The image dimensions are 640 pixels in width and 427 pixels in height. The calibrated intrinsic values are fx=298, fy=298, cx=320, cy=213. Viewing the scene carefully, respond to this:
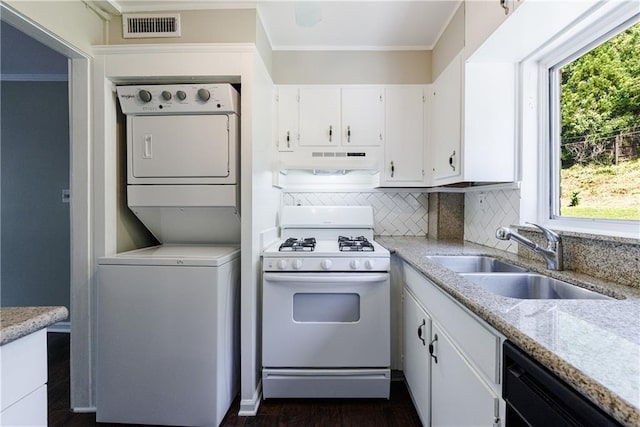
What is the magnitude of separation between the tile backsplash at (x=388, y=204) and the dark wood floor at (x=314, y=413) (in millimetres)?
1204

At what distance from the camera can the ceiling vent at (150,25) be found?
1739mm

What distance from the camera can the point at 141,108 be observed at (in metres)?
1.74

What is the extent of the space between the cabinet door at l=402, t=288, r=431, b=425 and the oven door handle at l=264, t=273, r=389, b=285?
9.7 inches

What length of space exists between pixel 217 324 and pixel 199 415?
49 cm

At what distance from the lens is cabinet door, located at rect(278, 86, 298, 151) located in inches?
91.0

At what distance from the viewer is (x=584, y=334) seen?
26.2 inches

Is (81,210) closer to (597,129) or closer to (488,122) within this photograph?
(488,122)

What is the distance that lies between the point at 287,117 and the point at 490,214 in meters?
1.62

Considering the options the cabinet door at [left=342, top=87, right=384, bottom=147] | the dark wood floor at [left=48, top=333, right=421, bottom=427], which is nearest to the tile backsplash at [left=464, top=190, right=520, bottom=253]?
the cabinet door at [left=342, top=87, right=384, bottom=147]

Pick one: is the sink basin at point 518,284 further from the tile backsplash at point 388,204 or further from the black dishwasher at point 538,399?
the tile backsplash at point 388,204

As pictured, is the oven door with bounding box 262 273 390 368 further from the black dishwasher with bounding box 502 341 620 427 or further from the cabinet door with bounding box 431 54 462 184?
the black dishwasher with bounding box 502 341 620 427

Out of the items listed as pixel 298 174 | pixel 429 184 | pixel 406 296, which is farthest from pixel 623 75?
pixel 298 174

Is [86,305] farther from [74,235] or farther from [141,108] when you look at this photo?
[141,108]

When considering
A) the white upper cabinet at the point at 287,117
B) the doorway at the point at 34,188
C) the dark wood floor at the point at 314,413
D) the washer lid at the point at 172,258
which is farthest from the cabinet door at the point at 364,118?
the doorway at the point at 34,188
